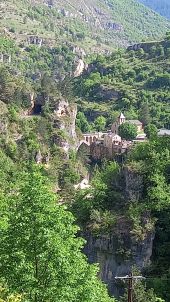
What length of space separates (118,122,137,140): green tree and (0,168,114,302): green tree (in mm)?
66276

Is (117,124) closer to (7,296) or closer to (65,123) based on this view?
(65,123)

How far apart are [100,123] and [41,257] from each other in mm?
83634

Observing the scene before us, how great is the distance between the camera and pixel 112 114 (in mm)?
103688

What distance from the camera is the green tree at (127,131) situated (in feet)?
278

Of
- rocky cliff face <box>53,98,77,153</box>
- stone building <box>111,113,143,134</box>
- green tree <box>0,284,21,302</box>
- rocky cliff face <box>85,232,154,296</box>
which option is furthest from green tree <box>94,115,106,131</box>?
green tree <box>0,284,21,302</box>

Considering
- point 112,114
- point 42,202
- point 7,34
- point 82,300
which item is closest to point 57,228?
point 42,202

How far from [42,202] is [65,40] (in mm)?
172950

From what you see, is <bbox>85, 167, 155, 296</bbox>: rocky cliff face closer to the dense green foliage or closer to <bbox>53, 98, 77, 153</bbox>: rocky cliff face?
<bbox>53, 98, 77, 153</bbox>: rocky cliff face

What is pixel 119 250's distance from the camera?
37.2 metres

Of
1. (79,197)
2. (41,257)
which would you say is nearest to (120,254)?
(79,197)

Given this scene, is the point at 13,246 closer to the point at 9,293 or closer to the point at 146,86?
the point at 9,293

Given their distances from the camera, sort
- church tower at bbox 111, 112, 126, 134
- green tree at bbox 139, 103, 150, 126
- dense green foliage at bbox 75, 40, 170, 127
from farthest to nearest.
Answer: dense green foliage at bbox 75, 40, 170, 127, green tree at bbox 139, 103, 150, 126, church tower at bbox 111, 112, 126, 134

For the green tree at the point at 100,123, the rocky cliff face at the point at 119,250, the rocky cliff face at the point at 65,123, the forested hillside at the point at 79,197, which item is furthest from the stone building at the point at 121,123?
the rocky cliff face at the point at 119,250

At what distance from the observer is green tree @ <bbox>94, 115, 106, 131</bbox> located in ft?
328
